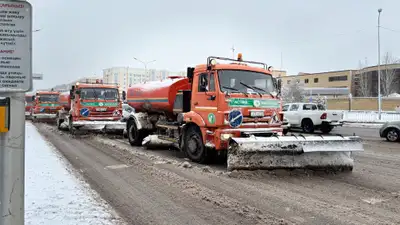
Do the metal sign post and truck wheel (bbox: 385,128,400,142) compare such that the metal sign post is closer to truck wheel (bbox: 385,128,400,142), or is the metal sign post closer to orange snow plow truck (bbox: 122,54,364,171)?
orange snow plow truck (bbox: 122,54,364,171)

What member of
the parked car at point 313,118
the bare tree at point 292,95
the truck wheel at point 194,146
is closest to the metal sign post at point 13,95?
the truck wheel at point 194,146

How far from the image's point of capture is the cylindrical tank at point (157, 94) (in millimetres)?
11312

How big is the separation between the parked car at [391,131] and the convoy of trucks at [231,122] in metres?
7.07

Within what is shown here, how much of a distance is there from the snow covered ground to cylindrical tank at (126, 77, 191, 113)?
3969 millimetres

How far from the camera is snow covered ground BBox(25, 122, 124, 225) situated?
4.77m

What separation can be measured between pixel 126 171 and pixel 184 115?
7.99 feet

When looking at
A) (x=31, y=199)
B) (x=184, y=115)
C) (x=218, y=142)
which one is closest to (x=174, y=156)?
(x=184, y=115)

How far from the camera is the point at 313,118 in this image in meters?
19.9

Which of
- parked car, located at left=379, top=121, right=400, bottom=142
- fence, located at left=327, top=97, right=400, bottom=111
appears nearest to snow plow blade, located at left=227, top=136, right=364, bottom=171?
parked car, located at left=379, top=121, right=400, bottom=142

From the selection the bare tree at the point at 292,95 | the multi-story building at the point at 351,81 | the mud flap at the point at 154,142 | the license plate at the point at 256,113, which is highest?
the multi-story building at the point at 351,81

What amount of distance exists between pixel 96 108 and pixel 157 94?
6349 mm

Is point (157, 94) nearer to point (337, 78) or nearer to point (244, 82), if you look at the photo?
A: point (244, 82)

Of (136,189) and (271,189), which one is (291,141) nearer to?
(271,189)

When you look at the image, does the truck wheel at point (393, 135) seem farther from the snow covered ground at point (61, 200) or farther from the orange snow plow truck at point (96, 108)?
the snow covered ground at point (61, 200)
